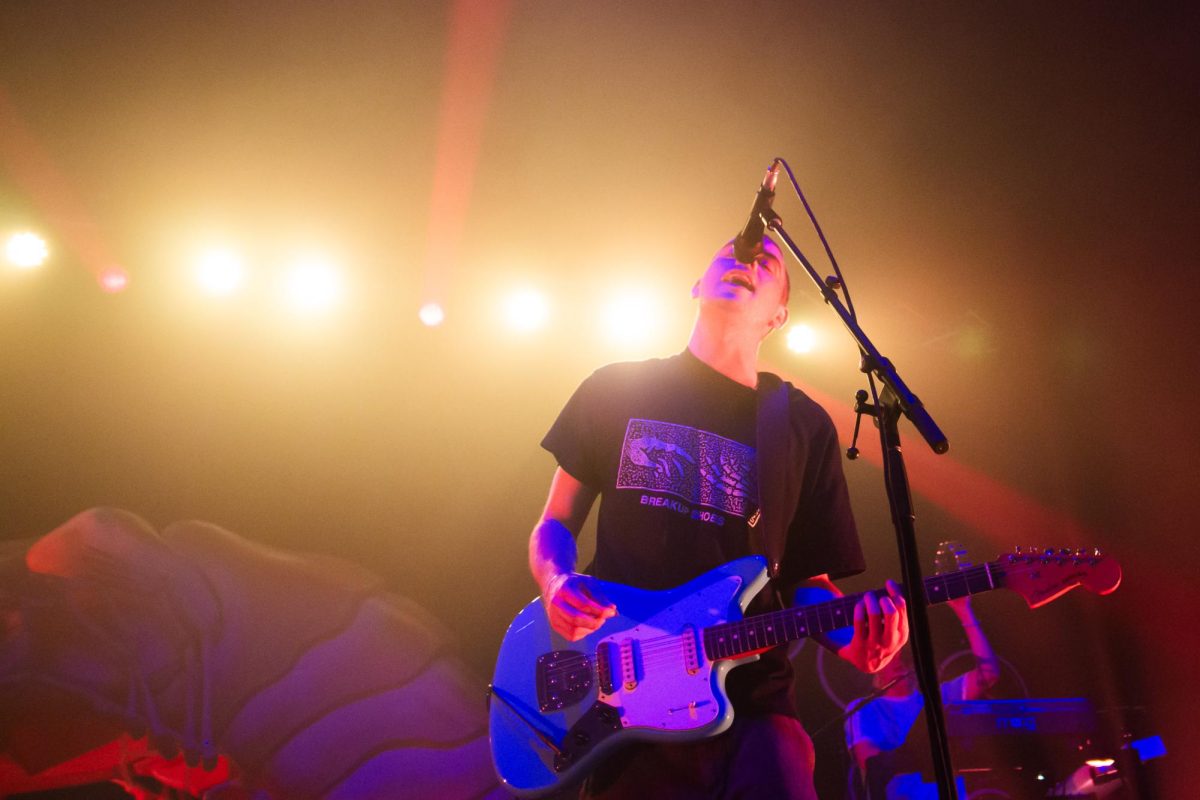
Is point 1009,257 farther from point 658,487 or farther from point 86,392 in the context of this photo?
point 86,392

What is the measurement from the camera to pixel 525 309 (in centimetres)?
562

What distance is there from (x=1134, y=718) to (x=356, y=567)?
475cm

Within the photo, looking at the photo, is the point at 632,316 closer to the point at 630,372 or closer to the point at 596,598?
the point at 630,372

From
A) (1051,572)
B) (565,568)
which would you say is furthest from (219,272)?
(1051,572)

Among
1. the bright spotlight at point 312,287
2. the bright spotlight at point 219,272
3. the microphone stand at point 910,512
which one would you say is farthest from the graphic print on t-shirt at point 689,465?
the bright spotlight at point 219,272

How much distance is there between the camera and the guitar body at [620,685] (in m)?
2.00

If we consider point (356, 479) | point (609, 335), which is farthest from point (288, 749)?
point (609, 335)

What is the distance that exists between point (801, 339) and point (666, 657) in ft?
14.3

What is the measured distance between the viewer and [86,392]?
178 inches

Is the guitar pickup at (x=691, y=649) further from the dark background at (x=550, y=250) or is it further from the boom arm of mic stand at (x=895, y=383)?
the dark background at (x=550, y=250)

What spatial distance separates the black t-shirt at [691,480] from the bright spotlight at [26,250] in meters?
4.10

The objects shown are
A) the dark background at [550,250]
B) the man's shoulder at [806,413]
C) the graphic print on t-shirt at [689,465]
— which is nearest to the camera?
the graphic print on t-shirt at [689,465]

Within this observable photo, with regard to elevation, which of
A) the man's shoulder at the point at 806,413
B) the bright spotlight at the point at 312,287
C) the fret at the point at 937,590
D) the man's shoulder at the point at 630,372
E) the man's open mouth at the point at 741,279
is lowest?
the fret at the point at 937,590

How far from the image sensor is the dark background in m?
4.07
